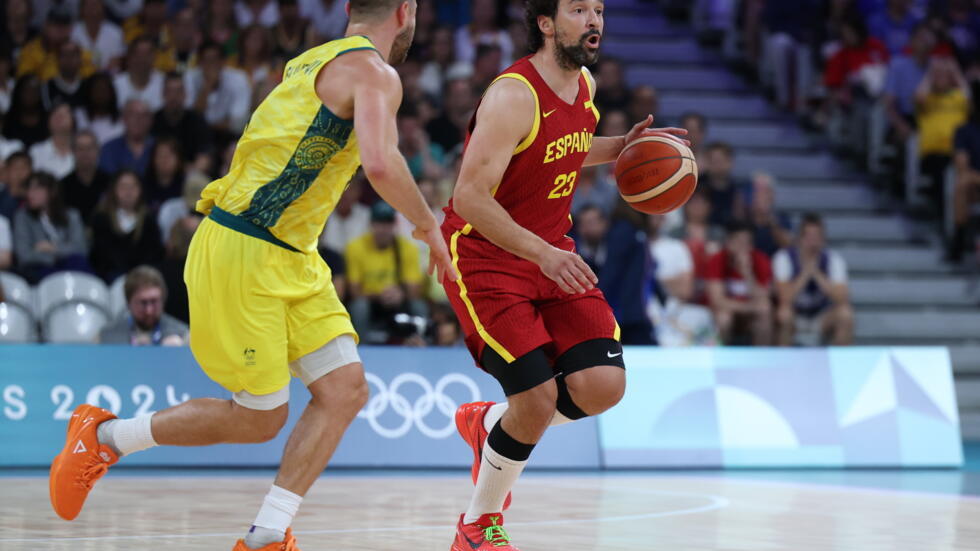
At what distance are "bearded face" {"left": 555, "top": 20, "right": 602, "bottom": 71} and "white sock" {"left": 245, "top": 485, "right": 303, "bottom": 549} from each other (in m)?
1.95

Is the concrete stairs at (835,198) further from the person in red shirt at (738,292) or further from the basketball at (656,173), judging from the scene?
the basketball at (656,173)

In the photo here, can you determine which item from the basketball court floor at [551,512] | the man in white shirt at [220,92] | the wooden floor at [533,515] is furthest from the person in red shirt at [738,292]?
the man in white shirt at [220,92]

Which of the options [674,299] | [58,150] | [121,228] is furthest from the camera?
[674,299]

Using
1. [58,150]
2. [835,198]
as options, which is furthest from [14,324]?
[835,198]

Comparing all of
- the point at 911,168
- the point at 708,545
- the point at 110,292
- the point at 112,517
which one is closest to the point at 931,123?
the point at 911,168

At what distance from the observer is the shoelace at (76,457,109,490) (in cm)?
523

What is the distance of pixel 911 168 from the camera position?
48.3ft

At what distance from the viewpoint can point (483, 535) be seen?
525 cm

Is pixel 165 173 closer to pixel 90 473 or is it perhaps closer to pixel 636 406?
pixel 636 406

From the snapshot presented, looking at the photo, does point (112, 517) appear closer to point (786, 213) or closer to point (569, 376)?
point (569, 376)

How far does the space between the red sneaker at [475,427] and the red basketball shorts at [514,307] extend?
593 millimetres

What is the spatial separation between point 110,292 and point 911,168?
867 centimetres

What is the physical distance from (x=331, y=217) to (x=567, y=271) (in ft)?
21.1

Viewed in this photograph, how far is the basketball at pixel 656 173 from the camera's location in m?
5.65
